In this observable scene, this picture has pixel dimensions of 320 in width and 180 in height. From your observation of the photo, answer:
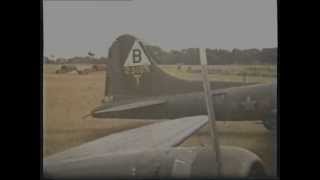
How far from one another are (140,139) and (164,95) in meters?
0.42

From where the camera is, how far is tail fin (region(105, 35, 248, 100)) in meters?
5.55

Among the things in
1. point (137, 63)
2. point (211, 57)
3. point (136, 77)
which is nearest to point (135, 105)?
point (136, 77)

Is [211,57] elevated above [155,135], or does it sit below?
above

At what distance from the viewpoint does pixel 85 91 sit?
554 cm

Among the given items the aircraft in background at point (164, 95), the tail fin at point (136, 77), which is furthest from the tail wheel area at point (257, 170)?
the tail fin at point (136, 77)

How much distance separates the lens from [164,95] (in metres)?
5.57

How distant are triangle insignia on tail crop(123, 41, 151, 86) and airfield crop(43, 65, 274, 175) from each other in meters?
0.20

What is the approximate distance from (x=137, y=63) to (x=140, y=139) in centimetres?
64

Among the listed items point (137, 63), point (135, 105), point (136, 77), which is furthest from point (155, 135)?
point (137, 63)

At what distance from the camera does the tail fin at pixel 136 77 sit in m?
5.55

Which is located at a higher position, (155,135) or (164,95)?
(164,95)

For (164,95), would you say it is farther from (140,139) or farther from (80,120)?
(80,120)

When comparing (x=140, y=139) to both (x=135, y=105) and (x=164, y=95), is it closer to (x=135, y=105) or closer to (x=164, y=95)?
(x=135, y=105)

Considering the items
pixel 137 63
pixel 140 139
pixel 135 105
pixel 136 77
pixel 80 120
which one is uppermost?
pixel 137 63
